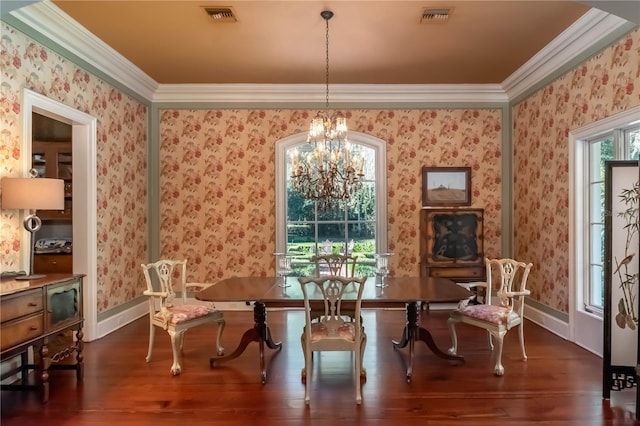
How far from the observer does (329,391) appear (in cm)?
314

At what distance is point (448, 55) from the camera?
4664mm

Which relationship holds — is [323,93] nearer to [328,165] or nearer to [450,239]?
[328,165]

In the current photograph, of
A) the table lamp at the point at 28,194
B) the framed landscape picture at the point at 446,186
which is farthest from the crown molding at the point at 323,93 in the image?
the table lamp at the point at 28,194

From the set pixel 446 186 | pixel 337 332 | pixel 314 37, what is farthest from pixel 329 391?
pixel 446 186

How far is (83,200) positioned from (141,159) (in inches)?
53.0

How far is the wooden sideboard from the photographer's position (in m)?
2.66

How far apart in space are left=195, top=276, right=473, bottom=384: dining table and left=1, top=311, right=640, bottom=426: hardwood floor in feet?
0.57

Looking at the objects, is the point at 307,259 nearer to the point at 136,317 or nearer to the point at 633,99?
the point at 136,317

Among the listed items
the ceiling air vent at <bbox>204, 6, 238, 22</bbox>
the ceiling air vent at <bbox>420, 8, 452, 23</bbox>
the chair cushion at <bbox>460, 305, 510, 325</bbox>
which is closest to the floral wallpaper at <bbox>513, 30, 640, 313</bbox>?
the chair cushion at <bbox>460, 305, 510, 325</bbox>

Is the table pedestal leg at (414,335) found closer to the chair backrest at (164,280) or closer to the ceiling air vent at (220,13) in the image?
the chair backrest at (164,280)

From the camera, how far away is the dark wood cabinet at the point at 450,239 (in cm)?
546

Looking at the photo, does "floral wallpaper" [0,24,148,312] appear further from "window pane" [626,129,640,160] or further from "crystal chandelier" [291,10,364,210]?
"window pane" [626,129,640,160]

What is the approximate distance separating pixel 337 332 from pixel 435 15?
8.95 ft

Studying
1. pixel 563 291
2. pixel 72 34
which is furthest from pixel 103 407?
pixel 563 291
